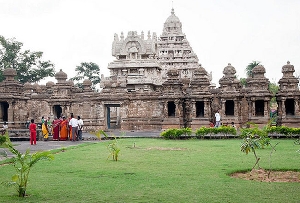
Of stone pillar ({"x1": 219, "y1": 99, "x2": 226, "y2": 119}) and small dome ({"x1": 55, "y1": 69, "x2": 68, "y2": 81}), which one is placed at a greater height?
small dome ({"x1": 55, "y1": 69, "x2": 68, "y2": 81})

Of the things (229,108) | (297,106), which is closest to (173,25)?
(229,108)

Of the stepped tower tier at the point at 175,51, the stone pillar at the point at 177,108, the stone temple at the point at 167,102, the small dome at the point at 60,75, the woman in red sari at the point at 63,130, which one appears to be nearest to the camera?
the woman in red sari at the point at 63,130

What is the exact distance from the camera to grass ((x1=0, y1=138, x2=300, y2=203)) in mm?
9008

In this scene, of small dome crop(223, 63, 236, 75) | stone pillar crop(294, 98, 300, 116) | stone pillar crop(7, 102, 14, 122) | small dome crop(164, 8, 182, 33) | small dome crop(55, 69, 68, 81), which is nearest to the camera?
stone pillar crop(294, 98, 300, 116)

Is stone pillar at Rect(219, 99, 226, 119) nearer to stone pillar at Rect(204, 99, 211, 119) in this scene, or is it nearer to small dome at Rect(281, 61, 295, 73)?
stone pillar at Rect(204, 99, 211, 119)

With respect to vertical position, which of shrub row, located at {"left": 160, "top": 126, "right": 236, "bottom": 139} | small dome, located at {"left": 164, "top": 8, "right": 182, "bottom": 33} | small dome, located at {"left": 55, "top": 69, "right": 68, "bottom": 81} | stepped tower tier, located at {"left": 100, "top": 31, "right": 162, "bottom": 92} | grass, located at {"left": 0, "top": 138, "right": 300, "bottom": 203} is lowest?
grass, located at {"left": 0, "top": 138, "right": 300, "bottom": 203}

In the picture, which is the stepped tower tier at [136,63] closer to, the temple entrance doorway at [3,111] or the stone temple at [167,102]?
the stone temple at [167,102]

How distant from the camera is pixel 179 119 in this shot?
33.0 m

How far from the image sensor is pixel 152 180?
35.6 ft

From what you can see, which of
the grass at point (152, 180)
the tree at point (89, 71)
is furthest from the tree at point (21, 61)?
the grass at point (152, 180)

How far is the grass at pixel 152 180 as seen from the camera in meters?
9.01

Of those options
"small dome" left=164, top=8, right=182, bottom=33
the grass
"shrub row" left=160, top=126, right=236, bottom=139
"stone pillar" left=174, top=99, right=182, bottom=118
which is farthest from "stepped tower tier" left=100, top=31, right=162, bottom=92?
the grass

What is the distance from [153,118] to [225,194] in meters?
25.3

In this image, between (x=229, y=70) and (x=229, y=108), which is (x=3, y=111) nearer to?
(x=229, y=108)
